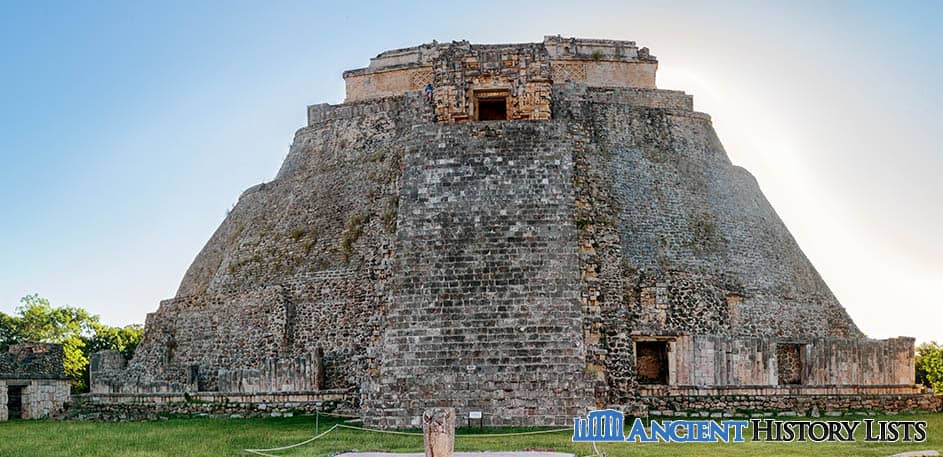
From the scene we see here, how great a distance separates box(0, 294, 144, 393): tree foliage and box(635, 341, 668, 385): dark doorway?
26.2 metres

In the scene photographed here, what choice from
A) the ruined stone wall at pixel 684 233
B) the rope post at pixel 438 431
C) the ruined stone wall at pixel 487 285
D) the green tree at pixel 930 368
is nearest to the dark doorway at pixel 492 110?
the ruined stone wall at pixel 684 233

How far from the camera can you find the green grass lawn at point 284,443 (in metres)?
14.1

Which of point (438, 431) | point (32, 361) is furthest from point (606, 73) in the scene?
point (438, 431)

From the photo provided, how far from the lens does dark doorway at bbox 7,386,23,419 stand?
24.8m

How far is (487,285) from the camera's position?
1905 cm

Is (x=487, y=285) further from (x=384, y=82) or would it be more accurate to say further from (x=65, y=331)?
(x=65, y=331)

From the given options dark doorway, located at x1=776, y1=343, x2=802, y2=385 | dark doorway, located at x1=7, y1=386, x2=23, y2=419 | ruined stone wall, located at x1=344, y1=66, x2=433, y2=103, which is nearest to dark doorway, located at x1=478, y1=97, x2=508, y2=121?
dark doorway, located at x1=776, y1=343, x2=802, y2=385

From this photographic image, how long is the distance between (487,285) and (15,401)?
12.4 meters

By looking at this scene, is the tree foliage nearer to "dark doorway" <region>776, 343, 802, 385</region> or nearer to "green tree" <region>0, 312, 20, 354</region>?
"green tree" <region>0, 312, 20, 354</region>

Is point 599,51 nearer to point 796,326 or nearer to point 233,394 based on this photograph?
point 796,326

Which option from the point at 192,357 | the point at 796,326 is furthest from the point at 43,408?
the point at 796,326

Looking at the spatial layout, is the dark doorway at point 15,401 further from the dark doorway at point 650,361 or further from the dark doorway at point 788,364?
the dark doorway at point 788,364

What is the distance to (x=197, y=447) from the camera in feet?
50.2

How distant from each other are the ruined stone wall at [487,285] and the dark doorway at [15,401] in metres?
10.3
